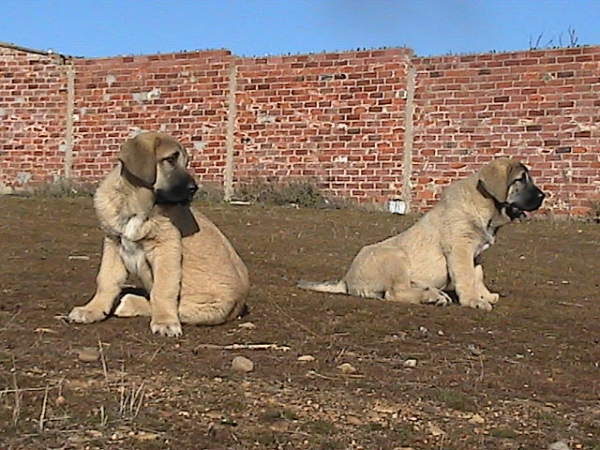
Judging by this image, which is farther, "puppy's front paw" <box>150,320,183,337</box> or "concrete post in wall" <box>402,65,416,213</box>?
"concrete post in wall" <box>402,65,416,213</box>

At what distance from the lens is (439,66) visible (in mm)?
16641

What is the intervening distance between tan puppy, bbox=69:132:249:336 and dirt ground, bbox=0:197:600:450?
0.15 m

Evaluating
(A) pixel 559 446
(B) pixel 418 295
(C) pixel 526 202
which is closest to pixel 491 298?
(B) pixel 418 295

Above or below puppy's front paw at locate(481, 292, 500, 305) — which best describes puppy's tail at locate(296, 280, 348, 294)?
above

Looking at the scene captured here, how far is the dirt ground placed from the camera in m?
3.95

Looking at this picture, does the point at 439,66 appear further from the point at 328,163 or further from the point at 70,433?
the point at 70,433

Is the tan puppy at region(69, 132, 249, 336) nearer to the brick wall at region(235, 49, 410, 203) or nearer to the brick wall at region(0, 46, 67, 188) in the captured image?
the brick wall at region(235, 49, 410, 203)

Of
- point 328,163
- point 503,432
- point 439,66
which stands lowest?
point 503,432

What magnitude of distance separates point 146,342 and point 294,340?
88cm

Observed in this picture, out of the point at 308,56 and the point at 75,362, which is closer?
the point at 75,362

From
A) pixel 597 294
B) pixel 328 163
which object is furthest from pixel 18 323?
pixel 328 163

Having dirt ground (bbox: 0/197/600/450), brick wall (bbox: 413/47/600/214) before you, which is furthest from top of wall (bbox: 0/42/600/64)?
dirt ground (bbox: 0/197/600/450)

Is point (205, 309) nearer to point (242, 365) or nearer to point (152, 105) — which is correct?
point (242, 365)

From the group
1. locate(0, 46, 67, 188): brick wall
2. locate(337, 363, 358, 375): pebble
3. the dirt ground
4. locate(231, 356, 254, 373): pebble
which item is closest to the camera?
the dirt ground
